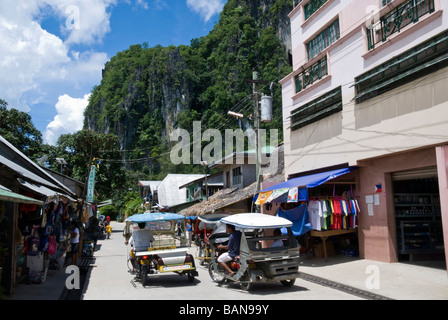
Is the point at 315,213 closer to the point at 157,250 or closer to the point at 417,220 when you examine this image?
the point at 417,220

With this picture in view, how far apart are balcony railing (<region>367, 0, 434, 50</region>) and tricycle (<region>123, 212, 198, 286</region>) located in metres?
8.60

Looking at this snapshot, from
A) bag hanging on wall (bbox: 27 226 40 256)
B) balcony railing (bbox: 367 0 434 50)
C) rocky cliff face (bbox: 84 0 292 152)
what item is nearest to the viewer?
bag hanging on wall (bbox: 27 226 40 256)

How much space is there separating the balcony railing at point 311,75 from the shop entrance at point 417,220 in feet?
18.3

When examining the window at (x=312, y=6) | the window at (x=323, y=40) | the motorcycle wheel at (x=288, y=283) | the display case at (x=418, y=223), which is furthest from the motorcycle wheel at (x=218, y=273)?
the window at (x=312, y=6)

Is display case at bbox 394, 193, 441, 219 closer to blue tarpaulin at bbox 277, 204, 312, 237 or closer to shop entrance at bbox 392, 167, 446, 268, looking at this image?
shop entrance at bbox 392, 167, 446, 268

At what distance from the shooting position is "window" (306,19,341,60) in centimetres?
1426

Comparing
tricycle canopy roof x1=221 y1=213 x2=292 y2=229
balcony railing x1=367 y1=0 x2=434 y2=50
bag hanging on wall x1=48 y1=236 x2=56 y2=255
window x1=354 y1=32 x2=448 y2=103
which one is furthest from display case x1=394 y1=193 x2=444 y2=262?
bag hanging on wall x1=48 y1=236 x2=56 y2=255

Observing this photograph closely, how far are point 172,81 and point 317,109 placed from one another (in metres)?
82.3

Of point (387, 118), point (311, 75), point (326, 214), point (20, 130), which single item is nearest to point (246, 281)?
point (326, 214)

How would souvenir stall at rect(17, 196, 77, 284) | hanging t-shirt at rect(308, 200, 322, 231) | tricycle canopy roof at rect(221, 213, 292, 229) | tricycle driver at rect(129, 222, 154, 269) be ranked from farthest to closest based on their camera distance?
1. hanging t-shirt at rect(308, 200, 322, 231)
2. tricycle driver at rect(129, 222, 154, 269)
3. souvenir stall at rect(17, 196, 77, 284)
4. tricycle canopy roof at rect(221, 213, 292, 229)

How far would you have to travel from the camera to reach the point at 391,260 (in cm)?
1071

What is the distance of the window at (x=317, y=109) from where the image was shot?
1341cm

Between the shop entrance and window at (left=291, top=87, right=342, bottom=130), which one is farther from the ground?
window at (left=291, top=87, right=342, bottom=130)

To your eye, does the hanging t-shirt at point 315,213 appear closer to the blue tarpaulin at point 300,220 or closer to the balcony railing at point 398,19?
the blue tarpaulin at point 300,220
